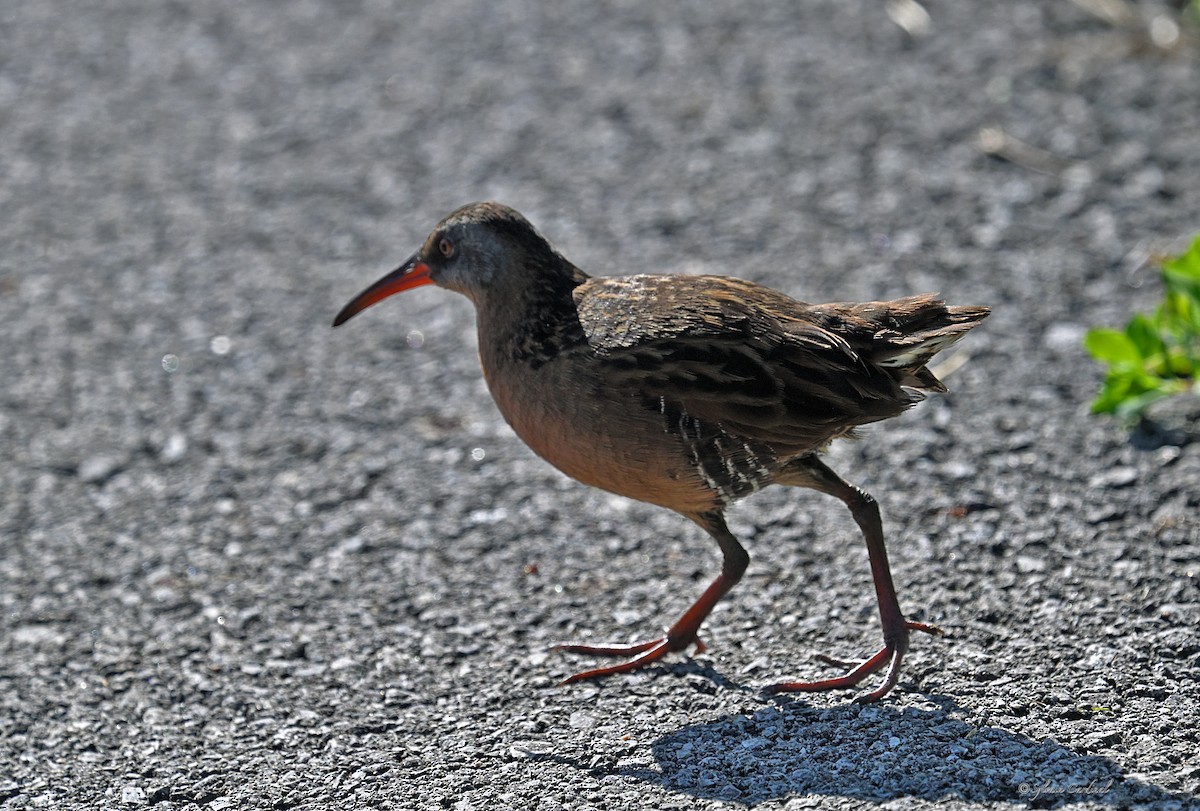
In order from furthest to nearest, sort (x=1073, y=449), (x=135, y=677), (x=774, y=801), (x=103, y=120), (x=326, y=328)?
(x=103, y=120) < (x=326, y=328) < (x=1073, y=449) < (x=135, y=677) < (x=774, y=801)

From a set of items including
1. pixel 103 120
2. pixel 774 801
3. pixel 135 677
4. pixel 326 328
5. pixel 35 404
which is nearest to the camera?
pixel 774 801

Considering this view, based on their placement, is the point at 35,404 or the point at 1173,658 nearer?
the point at 1173,658

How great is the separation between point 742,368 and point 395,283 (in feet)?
4.85

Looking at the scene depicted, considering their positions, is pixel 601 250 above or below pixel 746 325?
below

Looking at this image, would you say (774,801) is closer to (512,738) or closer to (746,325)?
(512,738)

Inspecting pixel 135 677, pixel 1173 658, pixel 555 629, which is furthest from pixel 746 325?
pixel 135 677

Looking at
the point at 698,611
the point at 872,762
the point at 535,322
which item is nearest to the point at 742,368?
the point at 535,322

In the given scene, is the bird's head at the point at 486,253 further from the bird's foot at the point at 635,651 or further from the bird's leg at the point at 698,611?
the bird's foot at the point at 635,651

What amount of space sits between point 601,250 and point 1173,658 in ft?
12.5

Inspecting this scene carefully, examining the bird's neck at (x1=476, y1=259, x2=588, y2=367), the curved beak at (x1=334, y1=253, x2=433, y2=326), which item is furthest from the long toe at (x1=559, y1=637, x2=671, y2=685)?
the curved beak at (x1=334, y1=253, x2=433, y2=326)

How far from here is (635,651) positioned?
4703 millimetres

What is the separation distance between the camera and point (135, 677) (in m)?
4.78

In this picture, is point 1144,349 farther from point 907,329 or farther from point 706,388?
point 706,388

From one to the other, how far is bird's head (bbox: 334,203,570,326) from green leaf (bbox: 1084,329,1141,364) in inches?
80.2
